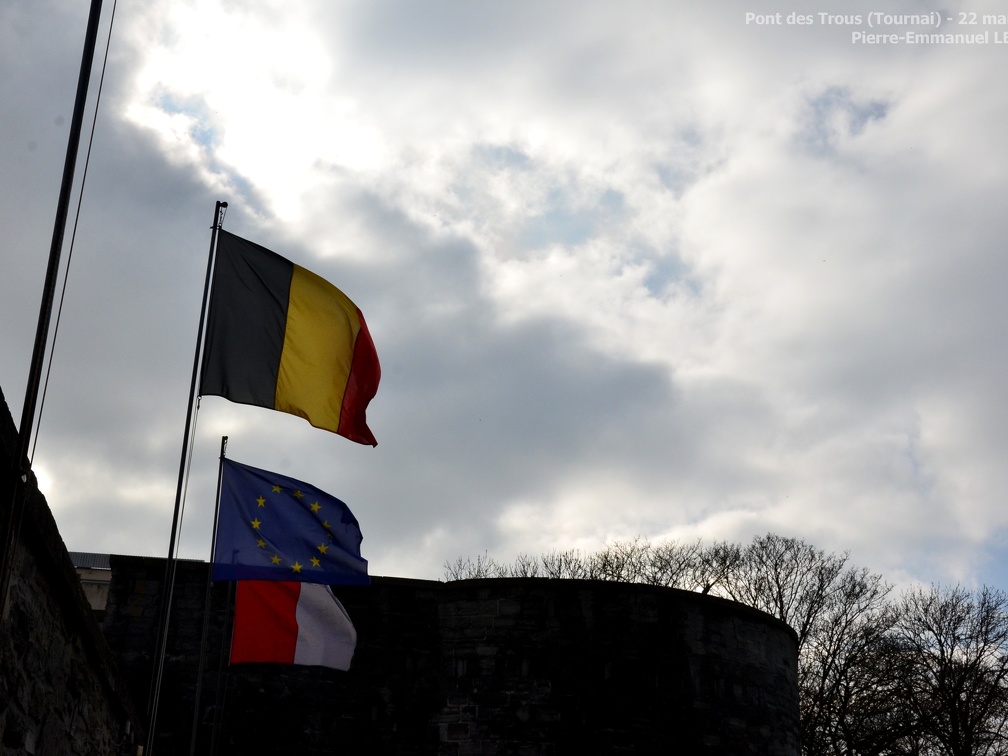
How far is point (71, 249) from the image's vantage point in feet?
18.5

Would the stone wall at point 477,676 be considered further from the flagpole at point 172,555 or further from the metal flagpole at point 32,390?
the metal flagpole at point 32,390

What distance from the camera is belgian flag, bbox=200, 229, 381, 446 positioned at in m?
8.64

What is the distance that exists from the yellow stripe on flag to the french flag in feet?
9.02

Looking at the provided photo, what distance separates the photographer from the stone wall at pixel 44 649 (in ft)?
17.2

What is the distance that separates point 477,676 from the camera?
14250mm

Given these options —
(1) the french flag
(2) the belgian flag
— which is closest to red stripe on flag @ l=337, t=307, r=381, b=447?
(2) the belgian flag

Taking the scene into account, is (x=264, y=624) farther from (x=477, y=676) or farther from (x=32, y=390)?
(x=32, y=390)

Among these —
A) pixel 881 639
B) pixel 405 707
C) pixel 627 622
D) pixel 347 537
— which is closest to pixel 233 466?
pixel 347 537

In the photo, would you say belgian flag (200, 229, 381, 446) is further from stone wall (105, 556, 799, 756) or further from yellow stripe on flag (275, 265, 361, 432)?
stone wall (105, 556, 799, 756)

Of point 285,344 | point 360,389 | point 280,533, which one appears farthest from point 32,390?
point 280,533

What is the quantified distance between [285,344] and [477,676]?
6935 mm

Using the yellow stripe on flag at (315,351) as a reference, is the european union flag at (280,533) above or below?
below

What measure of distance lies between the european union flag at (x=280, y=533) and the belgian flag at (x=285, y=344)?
97 cm

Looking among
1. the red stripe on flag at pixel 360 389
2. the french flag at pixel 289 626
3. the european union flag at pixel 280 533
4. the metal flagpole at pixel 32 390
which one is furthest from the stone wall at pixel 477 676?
the metal flagpole at pixel 32 390
